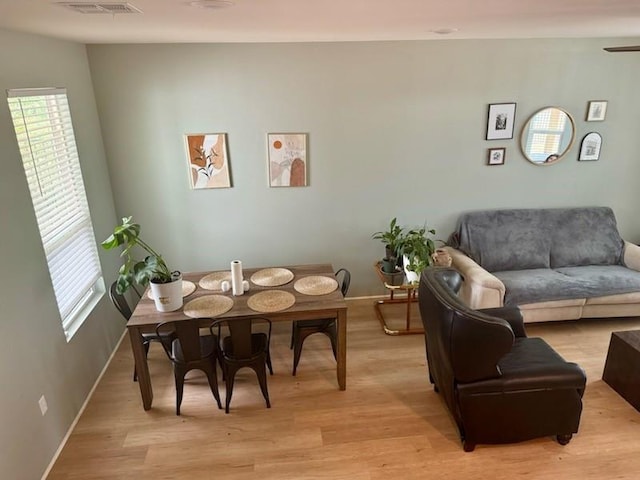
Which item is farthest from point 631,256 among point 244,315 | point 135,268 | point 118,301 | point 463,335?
point 118,301

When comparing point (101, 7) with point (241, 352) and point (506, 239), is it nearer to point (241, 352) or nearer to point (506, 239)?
point (241, 352)

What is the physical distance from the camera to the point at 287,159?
4.11m

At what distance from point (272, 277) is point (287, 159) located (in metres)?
1.22

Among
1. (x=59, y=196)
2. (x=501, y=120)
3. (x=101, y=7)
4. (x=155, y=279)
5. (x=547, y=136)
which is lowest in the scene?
(x=155, y=279)

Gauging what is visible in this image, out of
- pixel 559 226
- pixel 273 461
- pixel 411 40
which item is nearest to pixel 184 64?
pixel 411 40

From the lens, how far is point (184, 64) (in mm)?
3760

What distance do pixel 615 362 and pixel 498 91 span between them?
8.50 ft

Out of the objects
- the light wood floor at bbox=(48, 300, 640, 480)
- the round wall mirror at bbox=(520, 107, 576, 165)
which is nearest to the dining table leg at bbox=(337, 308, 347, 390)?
the light wood floor at bbox=(48, 300, 640, 480)

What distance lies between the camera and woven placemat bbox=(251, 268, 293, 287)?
3486 millimetres

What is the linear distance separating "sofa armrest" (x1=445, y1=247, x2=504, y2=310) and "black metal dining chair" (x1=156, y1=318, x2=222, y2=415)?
2.27m

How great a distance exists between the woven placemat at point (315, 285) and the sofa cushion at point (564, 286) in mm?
1660

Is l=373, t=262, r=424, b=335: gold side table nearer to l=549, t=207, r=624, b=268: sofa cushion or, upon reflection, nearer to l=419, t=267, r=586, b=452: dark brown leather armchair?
l=419, t=267, r=586, b=452: dark brown leather armchair

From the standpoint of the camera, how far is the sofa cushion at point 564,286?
12.6 ft

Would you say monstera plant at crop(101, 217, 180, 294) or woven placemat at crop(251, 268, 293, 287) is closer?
monstera plant at crop(101, 217, 180, 294)
